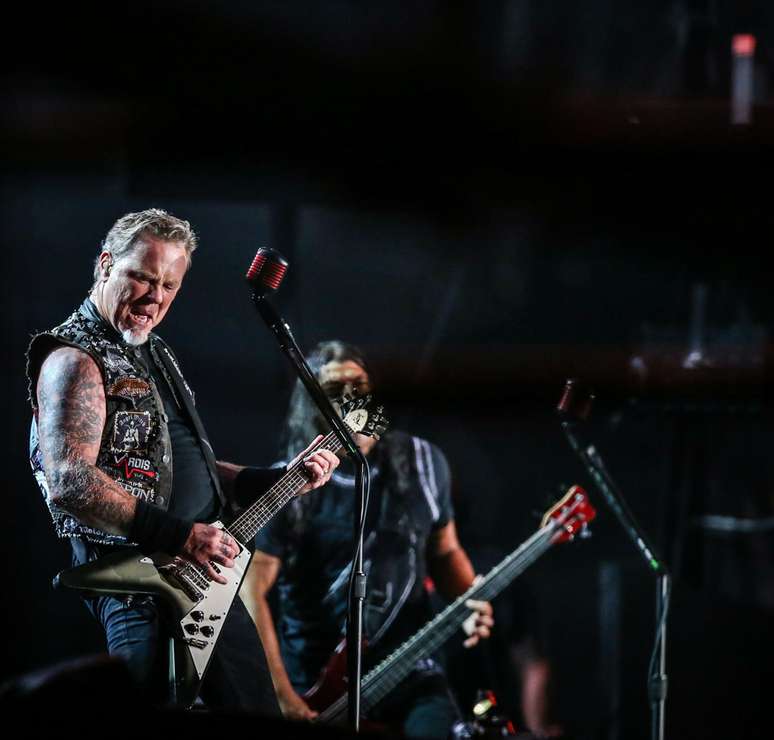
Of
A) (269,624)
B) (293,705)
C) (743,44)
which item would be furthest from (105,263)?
(743,44)

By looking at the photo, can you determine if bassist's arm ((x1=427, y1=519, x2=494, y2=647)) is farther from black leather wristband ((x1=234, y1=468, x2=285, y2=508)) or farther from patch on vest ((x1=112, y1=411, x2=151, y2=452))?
patch on vest ((x1=112, y1=411, x2=151, y2=452))

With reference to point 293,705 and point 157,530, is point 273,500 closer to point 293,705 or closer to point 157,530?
point 157,530

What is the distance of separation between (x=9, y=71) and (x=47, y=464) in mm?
2027

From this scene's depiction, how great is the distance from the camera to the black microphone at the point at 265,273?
6.97 ft

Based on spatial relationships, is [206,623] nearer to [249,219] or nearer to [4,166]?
[249,219]

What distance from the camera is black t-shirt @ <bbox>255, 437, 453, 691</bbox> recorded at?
10.2 feet

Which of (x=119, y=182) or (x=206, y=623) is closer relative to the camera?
(x=206, y=623)

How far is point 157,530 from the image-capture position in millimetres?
2096

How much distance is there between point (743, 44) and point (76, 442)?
3.00m

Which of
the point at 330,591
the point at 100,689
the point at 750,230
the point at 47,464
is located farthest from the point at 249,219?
the point at 100,689

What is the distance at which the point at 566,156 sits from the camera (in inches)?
154

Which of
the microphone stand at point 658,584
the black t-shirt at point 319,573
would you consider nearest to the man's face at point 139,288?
the black t-shirt at point 319,573

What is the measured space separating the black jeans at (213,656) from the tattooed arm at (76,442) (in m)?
0.20

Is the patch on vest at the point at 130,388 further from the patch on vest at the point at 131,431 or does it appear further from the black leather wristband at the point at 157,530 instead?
the black leather wristband at the point at 157,530
